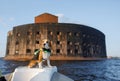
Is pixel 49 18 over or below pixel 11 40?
over

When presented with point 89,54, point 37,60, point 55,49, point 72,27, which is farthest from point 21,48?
point 37,60

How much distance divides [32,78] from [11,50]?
2178 inches

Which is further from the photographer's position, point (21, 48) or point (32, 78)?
point (21, 48)

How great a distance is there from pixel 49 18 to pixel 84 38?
12.0 m

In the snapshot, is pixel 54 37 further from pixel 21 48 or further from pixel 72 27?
pixel 21 48

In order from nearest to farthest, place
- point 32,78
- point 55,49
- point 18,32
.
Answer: point 32,78
point 55,49
point 18,32

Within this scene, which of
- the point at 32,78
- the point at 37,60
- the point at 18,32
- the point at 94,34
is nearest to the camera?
the point at 32,78

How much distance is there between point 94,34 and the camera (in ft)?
213

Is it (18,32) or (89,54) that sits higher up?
(18,32)

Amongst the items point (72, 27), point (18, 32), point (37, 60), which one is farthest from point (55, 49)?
point (37, 60)

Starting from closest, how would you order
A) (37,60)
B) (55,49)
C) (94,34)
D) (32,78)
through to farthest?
(32,78) < (37,60) < (55,49) < (94,34)

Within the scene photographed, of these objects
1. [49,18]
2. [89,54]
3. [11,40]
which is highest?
[49,18]

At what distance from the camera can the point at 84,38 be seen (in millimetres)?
60250

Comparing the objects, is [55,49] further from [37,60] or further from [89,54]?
[37,60]
